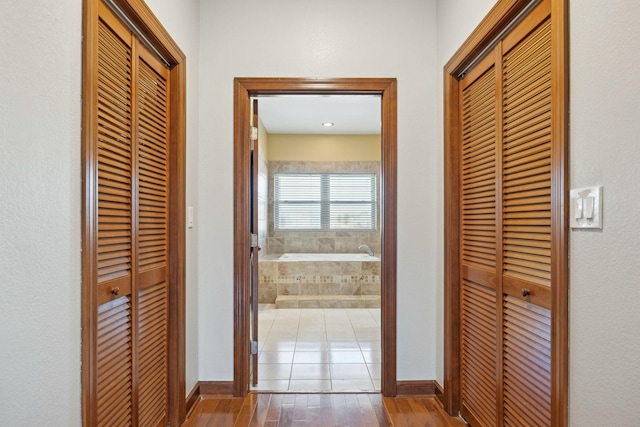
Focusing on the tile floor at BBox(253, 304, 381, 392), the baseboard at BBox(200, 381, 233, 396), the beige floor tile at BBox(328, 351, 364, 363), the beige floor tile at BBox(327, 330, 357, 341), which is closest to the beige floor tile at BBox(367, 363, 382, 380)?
the tile floor at BBox(253, 304, 381, 392)

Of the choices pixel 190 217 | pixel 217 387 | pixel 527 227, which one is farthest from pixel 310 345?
pixel 527 227

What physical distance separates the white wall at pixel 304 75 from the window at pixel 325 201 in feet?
14.0

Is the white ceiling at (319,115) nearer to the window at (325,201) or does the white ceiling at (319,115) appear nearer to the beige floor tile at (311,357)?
the window at (325,201)

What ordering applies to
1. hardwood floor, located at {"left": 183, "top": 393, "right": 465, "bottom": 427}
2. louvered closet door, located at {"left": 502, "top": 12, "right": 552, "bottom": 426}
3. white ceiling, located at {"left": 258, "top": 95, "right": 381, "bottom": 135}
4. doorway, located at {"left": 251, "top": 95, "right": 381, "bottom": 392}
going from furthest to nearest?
white ceiling, located at {"left": 258, "top": 95, "right": 381, "bottom": 135}
doorway, located at {"left": 251, "top": 95, "right": 381, "bottom": 392}
hardwood floor, located at {"left": 183, "top": 393, "right": 465, "bottom": 427}
louvered closet door, located at {"left": 502, "top": 12, "right": 552, "bottom": 426}

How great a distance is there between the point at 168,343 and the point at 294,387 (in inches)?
38.0

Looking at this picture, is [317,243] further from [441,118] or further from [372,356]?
[441,118]

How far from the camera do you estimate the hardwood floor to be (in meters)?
2.19

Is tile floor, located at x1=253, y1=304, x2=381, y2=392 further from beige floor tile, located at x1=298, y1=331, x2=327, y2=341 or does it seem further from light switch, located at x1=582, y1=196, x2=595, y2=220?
light switch, located at x1=582, y1=196, x2=595, y2=220

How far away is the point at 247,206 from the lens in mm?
2525

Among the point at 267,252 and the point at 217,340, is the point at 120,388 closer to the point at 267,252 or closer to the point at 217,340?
the point at 217,340

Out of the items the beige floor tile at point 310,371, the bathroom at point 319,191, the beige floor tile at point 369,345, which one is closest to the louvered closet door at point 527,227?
the beige floor tile at point 310,371

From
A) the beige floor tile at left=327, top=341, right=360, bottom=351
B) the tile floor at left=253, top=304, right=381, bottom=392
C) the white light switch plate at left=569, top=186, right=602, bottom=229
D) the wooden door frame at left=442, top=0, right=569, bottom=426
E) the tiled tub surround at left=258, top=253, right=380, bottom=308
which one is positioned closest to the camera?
the white light switch plate at left=569, top=186, right=602, bottom=229

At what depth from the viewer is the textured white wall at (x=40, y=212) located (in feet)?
3.08

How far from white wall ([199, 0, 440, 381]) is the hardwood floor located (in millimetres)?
176
